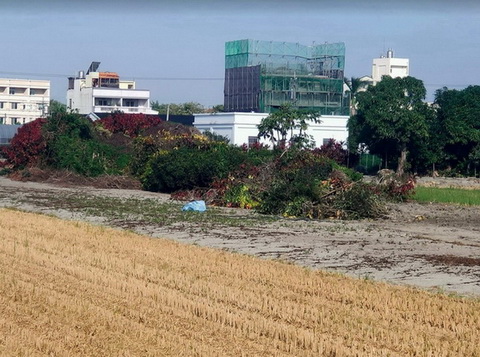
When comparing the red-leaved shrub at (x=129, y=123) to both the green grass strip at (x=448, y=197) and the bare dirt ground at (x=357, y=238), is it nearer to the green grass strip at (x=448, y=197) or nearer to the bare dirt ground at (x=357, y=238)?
the green grass strip at (x=448, y=197)

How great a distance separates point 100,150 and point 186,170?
1031 cm

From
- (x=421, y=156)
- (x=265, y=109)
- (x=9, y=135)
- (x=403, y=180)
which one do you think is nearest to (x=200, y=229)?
(x=403, y=180)

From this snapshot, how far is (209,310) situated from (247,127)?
5568 centimetres

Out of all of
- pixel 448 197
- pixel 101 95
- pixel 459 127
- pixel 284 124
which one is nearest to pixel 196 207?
pixel 448 197

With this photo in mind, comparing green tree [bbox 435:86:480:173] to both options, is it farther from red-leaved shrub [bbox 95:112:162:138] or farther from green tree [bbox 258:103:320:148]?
red-leaved shrub [bbox 95:112:162:138]

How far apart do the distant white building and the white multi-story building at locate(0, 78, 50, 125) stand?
78963 mm

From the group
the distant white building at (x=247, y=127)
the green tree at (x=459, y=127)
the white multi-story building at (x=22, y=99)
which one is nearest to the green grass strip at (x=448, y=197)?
the green tree at (x=459, y=127)

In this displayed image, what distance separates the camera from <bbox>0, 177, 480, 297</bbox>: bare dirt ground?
659 inches

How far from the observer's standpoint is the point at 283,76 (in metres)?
79.6

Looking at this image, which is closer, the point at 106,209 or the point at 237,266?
the point at 237,266

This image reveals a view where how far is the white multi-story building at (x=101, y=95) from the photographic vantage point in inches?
4473

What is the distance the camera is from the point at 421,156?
62156 mm

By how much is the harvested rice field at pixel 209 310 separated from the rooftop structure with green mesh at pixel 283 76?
61893 mm

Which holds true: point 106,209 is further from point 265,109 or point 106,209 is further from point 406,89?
point 265,109
